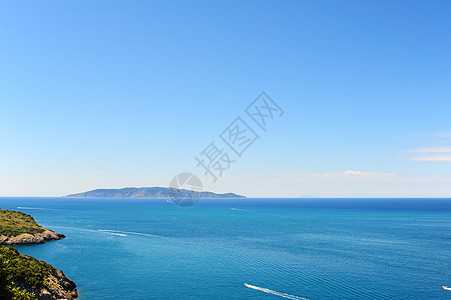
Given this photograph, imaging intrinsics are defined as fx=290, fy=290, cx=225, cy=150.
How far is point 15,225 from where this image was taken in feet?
368

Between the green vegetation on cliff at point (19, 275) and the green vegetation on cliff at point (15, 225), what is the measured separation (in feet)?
196

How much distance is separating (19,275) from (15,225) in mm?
79182

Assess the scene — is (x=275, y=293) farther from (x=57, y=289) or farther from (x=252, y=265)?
(x=57, y=289)

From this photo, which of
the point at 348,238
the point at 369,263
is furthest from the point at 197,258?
the point at 348,238

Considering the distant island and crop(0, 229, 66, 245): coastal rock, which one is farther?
crop(0, 229, 66, 245): coastal rock

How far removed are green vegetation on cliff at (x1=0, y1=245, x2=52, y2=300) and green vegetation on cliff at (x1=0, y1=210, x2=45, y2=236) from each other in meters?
59.6

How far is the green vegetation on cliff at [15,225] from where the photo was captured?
105 m

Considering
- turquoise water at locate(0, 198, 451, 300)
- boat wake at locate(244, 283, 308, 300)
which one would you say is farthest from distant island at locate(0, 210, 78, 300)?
boat wake at locate(244, 283, 308, 300)

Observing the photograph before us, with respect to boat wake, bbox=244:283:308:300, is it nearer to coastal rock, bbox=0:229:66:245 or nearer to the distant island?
the distant island

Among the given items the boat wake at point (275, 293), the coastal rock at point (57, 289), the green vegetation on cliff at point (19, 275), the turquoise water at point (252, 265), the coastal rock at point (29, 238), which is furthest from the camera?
the coastal rock at point (29, 238)

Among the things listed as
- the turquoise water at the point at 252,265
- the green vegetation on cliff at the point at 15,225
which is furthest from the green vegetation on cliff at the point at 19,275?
the green vegetation on cliff at the point at 15,225

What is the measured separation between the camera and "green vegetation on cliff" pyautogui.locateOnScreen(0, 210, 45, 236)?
346 feet

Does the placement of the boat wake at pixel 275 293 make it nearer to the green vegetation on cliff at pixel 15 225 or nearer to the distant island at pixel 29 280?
the distant island at pixel 29 280

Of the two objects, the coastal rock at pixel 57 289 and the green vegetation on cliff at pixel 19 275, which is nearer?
the green vegetation on cliff at pixel 19 275
